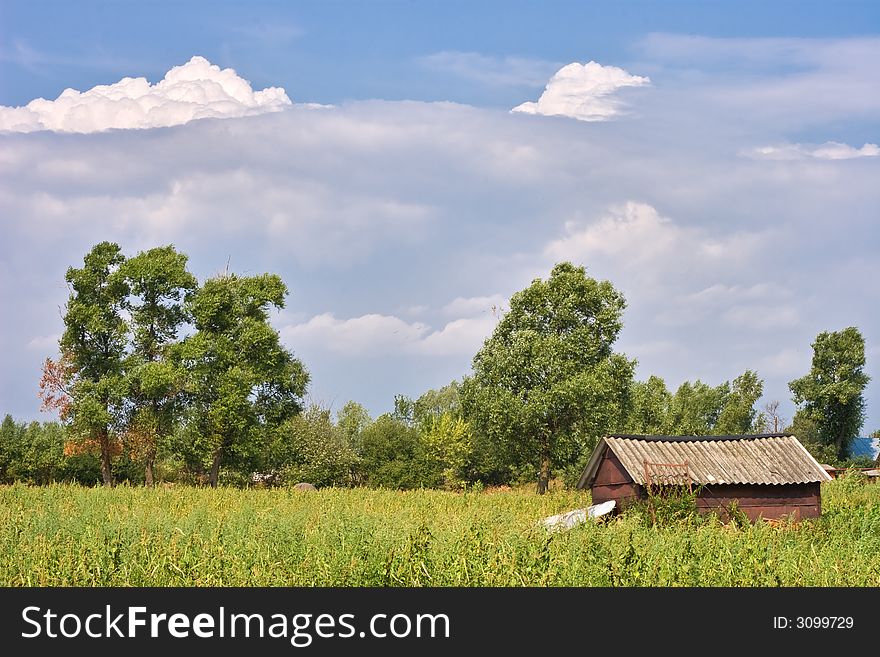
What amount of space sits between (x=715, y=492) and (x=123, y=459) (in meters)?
34.7

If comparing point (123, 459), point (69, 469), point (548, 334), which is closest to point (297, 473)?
point (123, 459)

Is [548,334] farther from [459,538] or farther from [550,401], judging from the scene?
[459,538]

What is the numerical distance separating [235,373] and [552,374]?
1533 centimetres

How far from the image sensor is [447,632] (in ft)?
32.4

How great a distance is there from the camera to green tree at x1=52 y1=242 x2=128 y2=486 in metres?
40.4

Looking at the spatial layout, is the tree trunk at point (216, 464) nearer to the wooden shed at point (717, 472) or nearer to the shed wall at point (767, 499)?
the wooden shed at point (717, 472)

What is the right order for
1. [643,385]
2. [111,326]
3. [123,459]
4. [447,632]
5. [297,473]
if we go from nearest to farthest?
[447,632] → [111,326] → [123,459] → [297,473] → [643,385]

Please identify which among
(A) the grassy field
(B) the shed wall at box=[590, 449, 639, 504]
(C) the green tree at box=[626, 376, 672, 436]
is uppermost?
(C) the green tree at box=[626, 376, 672, 436]

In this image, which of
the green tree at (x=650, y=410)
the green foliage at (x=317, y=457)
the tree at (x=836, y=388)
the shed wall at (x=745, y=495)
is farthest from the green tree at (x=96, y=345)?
the tree at (x=836, y=388)

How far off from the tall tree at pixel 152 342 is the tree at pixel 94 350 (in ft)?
2.16

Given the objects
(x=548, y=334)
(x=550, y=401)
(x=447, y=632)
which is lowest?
(x=447, y=632)

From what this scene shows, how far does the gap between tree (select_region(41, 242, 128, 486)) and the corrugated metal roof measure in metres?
25.4

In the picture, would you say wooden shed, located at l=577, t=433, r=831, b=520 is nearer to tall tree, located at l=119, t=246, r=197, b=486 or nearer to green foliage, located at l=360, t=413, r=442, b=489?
tall tree, located at l=119, t=246, r=197, b=486

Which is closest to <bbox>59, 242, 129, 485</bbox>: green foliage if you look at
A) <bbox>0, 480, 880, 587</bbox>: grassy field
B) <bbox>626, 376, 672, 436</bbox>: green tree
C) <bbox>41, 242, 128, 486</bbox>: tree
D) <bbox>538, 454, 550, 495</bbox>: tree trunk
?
<bbox>41, 242, 128, 486</bbox>: tree
